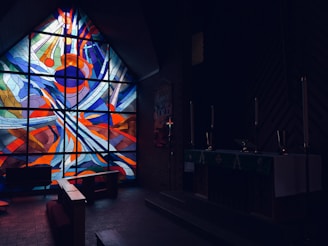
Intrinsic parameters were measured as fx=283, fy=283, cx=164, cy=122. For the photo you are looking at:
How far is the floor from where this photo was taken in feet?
13.2

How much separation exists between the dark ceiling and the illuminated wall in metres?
0.37

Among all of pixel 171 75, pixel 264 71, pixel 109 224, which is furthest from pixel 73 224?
pixel 171 75

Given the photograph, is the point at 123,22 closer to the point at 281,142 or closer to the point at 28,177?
the point at 28,177

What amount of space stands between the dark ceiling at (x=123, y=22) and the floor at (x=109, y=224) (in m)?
4.05

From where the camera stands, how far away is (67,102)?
842 centimetres

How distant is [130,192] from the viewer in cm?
802

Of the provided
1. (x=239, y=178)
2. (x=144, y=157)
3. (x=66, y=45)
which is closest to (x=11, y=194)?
(x=144, y=157)

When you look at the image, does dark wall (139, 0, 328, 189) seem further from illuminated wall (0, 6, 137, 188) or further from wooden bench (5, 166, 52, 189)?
wooden bench (5, 166, 52, 189)

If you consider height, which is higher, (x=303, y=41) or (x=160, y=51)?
(x=160, y=51)

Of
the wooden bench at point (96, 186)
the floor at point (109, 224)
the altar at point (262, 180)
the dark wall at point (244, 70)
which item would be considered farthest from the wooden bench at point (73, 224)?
the dark wall at point (244, 70)

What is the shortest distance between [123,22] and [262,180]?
584 cm

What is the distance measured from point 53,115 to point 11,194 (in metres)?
2.38

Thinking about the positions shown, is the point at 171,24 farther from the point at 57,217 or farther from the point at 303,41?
the point at 57,217

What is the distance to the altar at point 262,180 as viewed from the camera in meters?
3.67
